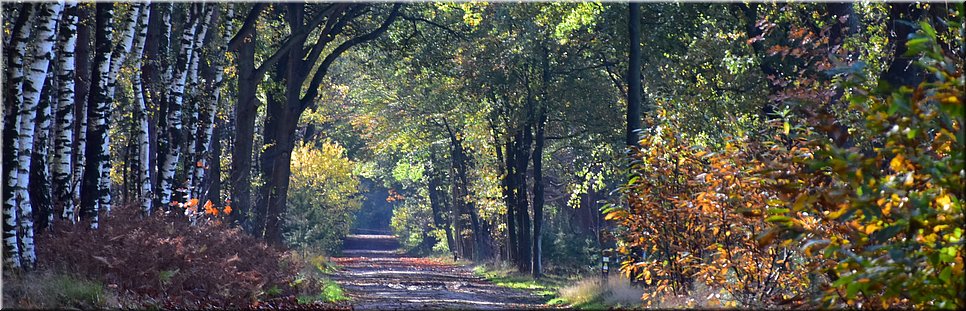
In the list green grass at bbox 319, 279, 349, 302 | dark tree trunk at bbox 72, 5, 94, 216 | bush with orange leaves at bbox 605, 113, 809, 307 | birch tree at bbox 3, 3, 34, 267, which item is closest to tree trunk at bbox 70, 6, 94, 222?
dark tree trunk at bbox 72, 5, 94, 216

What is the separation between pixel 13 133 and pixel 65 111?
153cm

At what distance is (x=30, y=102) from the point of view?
12.9 meters

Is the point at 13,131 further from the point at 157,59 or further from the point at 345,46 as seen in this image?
the point at 345,46

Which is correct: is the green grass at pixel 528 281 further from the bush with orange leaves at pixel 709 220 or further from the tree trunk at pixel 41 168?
the tree trunk at pixel 41 168

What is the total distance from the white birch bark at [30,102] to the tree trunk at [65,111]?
0.70 meters

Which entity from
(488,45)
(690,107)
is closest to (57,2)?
(690,107)

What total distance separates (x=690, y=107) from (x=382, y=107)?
21.2m

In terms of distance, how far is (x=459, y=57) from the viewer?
35.4 m

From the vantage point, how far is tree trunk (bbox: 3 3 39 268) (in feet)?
41.4

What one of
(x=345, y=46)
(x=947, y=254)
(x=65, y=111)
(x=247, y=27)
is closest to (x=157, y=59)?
(x=247, y=27)

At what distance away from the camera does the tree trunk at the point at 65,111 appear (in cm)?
1378

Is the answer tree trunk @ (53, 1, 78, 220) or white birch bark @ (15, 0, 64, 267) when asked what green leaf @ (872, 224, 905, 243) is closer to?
white birch bark @ (15, 0, 64, 267)

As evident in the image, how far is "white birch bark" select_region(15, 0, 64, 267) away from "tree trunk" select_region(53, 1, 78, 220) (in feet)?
2.29

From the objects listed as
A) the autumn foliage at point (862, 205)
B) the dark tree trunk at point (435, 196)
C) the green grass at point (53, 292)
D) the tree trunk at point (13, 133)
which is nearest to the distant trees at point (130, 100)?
the tree trunk at point (13, 133)
